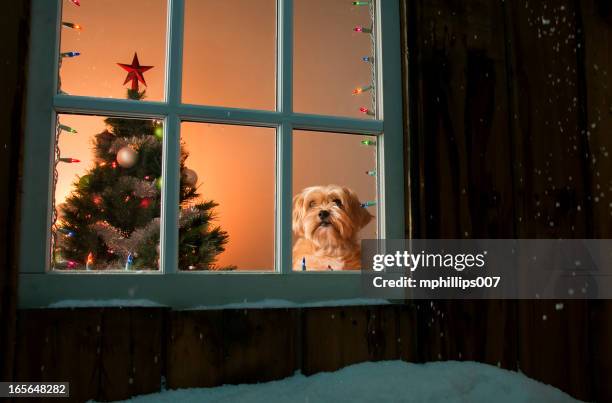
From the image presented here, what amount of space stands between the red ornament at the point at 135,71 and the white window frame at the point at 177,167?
5.2 inches

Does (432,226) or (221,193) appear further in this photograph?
(221,193)

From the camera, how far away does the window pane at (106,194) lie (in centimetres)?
127

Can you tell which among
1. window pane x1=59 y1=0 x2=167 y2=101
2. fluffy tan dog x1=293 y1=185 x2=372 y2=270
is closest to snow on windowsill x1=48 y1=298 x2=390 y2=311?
fluffy tan dog x1=293 y1=185 x2=372 y2=270

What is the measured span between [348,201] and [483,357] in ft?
2.44

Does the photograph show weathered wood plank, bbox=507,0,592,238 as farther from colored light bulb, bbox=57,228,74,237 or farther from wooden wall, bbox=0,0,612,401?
colored light bulb, bbox=57,228,74,237

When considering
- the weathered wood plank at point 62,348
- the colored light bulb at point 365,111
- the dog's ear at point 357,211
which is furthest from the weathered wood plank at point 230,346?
the colored light bulb at point 365,111

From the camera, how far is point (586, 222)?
1521 millimetres

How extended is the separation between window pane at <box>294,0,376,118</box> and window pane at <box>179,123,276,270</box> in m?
0.20

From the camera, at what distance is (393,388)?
1260 mm

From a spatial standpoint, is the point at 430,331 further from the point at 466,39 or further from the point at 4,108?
the point at 4,108

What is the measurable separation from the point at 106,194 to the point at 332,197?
961 mm

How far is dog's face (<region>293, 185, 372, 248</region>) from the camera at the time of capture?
72.2 inches

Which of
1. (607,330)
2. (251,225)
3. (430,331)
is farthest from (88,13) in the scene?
(607,330)

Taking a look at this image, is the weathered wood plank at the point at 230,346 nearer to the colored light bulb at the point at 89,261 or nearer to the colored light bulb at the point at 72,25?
the colored light bulb at the point at 89,261
